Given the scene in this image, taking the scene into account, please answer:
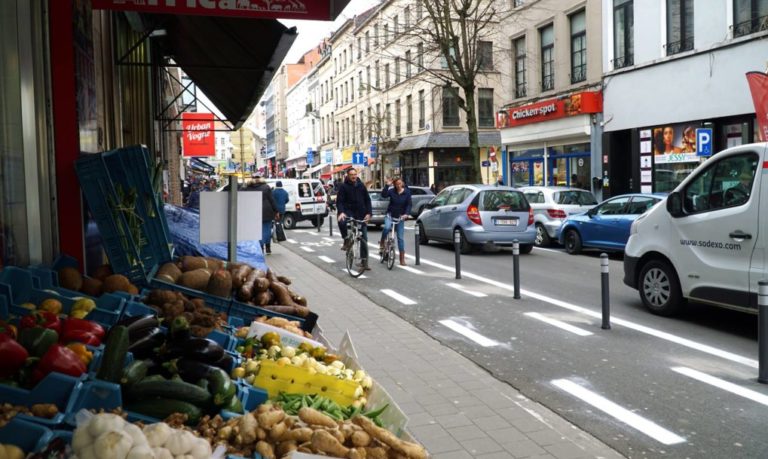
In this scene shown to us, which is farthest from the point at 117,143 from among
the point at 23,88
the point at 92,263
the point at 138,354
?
the point at 138,354

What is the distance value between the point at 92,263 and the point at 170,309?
6.20 feet

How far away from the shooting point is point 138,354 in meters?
3.49

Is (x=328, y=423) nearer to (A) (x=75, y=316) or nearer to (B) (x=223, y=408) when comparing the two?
(B) (x=223, y=408)

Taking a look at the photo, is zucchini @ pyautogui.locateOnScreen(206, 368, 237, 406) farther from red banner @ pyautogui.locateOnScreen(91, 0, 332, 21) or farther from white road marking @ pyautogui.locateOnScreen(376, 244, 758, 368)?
white road marking @ pyautogui.locateOnScreen(376, 244, 758, 368)

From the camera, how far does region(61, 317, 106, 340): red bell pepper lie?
11.0ft

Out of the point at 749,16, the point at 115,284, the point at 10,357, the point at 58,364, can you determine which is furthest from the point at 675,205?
the point at 749,16

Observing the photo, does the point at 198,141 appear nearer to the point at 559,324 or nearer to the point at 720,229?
the point at 559,324

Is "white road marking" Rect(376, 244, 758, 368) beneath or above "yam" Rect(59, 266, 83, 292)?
beneath

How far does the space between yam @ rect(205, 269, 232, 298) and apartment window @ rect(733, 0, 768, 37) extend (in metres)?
18.3

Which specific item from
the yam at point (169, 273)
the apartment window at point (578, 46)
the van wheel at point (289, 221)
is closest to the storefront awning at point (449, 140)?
the apartment window at point (578, 46)

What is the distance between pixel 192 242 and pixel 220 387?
401 centimetres

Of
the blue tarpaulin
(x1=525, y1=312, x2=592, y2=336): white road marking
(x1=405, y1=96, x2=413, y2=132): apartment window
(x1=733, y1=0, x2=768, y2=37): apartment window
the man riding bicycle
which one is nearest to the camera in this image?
the blue tarpaulin

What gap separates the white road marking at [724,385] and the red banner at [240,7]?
4740 mm

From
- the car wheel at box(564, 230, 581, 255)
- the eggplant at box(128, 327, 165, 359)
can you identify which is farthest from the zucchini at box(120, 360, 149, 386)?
the car wheel at box(564, 230, 581, 255)
